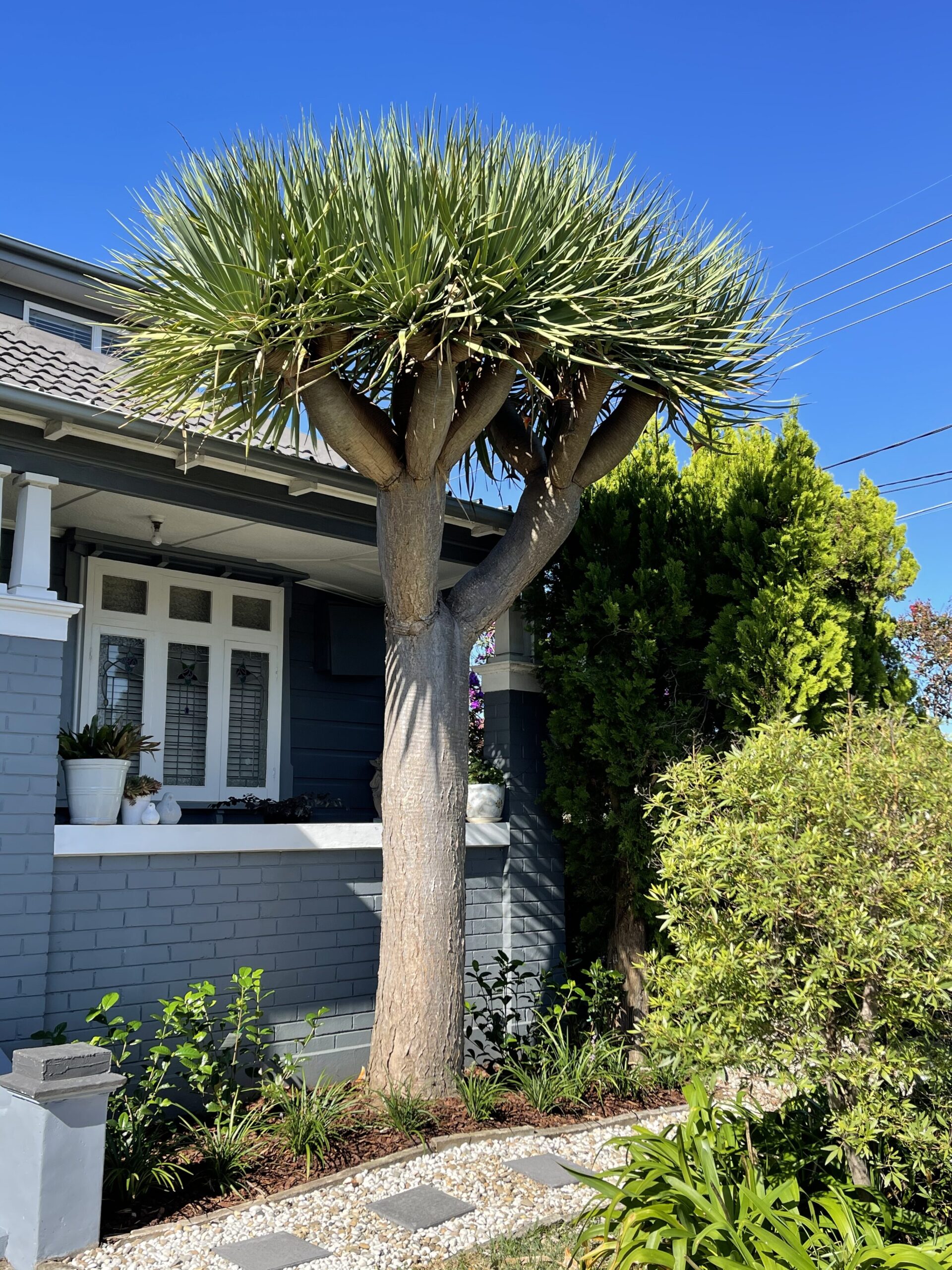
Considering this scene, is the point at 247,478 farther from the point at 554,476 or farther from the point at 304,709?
the point at 304,709

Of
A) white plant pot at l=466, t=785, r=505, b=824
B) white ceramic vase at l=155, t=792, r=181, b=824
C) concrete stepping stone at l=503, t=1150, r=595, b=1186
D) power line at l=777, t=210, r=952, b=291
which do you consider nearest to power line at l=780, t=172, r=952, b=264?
power line at l=777, t=210, r=952, b=291

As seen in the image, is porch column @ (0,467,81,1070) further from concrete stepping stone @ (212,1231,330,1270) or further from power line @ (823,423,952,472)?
power line @ (823,423,952,472)

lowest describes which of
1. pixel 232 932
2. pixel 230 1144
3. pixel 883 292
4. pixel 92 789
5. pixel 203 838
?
pixel 230 1144

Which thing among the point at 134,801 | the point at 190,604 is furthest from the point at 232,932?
the point at 190,604

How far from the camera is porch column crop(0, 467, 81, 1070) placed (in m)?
4.72

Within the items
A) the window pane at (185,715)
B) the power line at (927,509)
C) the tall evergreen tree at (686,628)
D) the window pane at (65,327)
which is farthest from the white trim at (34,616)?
the power line at (927,509)

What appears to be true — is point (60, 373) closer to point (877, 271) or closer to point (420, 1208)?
point (420, 1208)

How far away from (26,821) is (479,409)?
Result: 3054 mm

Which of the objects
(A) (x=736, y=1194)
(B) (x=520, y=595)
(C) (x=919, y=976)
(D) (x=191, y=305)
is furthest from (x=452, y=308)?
(A) (x=736, y=1194)

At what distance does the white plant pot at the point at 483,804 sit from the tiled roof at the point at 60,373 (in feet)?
7.80

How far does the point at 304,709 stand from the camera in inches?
316

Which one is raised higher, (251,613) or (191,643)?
(251,613)

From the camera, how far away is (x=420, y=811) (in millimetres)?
5230

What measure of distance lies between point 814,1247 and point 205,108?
33.3 ft
